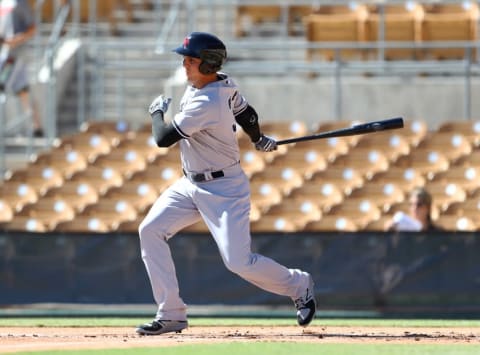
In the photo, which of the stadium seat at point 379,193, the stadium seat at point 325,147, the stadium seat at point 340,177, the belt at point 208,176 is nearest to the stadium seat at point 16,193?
the stadium seat at point 325,147

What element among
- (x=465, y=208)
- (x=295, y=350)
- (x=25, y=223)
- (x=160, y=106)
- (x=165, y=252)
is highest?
(x=160, y=106)

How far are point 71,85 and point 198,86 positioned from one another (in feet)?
32.4

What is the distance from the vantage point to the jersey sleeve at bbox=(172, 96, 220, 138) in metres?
7.55

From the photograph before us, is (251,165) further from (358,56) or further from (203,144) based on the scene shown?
(203,144)

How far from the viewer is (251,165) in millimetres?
14219

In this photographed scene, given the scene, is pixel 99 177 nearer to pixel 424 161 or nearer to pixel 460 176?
pixel 424 161

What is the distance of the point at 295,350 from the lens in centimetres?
700

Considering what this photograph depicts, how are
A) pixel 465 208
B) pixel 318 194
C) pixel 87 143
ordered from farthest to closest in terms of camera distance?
pixel 87 143, pixel 318 194, pixel 465 208

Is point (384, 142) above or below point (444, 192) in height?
above

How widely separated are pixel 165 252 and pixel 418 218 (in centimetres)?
431

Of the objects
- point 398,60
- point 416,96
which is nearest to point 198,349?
point 416,96

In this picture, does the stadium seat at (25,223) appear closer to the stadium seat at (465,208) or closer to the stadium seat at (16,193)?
the stadium seat at (16,193)

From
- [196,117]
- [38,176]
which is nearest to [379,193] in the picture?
[38,176]

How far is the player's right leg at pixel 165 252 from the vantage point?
25.5 feet
